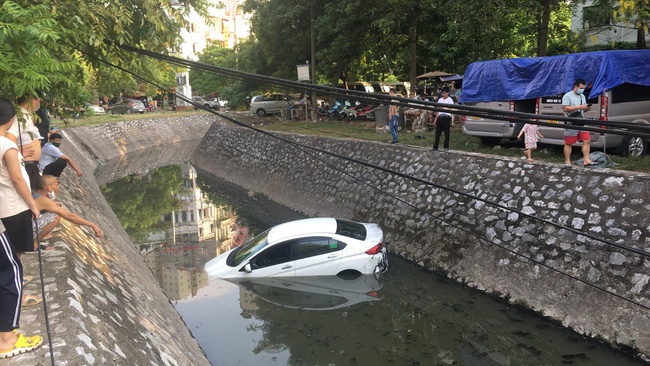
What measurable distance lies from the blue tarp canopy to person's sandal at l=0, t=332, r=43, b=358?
1278cm

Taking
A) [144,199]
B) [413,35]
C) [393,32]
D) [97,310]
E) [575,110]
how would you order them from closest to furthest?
1. [97,310]
2. [575,110]
3. [144,199]
4. [413,35]
5. [393,32]

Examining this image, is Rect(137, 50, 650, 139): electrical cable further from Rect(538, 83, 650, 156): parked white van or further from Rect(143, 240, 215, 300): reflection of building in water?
Rect(538, 83, 650, 156): parked white van

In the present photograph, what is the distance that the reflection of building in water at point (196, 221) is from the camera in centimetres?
1614

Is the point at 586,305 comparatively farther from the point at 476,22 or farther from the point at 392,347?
the point at 476,22

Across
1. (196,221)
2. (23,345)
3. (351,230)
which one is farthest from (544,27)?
(23,345)

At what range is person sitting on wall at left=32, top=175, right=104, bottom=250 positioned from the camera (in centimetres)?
671

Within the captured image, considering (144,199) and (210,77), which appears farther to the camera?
(210,77)

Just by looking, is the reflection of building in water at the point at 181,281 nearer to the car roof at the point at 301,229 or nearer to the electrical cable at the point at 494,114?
the car roof at the point at 301,229

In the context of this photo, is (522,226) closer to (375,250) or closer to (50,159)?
(375,250)

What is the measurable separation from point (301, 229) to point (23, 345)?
7.29m

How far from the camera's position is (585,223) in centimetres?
965

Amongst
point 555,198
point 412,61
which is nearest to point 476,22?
point 412,61

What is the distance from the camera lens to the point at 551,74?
1442 centimetres

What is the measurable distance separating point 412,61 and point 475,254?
44.2 feet
